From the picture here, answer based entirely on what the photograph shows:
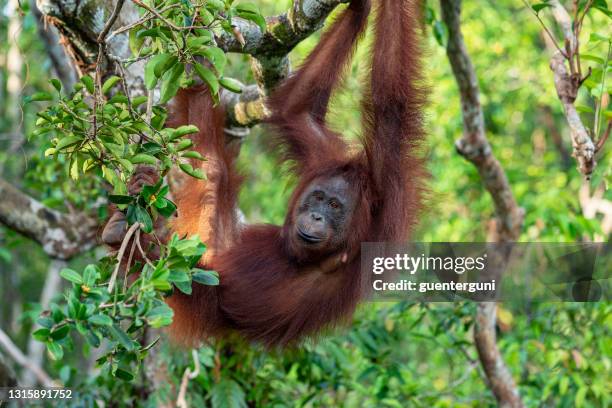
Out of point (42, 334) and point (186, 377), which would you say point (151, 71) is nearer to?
point (42, 334)

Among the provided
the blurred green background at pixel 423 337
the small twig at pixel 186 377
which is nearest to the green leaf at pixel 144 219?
the blurred green background at pixel 423 337

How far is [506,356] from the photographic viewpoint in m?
6.58

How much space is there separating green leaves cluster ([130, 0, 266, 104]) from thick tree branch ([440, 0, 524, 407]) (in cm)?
316

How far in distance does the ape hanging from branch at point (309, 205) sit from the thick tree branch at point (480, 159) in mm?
1459

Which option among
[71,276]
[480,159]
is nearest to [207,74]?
[71,276]

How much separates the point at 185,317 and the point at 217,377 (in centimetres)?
90

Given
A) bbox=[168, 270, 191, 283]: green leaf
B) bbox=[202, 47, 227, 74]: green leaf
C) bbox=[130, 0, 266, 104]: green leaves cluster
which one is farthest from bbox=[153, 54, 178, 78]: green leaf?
bbox=[168, 270, 191, 283]: green leaf

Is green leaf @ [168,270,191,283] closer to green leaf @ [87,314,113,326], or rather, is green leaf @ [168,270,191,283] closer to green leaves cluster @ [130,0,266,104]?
green leaf @ [87,314,113,326]

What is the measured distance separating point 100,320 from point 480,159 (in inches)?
166

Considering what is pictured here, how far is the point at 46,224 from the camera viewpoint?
627 centimetres

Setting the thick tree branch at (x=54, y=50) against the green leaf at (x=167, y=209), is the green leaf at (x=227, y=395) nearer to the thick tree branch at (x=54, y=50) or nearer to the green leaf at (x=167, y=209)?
the green leaf at (x=167, y=209)

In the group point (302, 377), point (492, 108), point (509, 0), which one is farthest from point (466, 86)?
point (509, 0)

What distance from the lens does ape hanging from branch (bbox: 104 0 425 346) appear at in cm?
446

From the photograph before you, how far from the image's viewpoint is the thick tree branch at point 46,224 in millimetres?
6086
